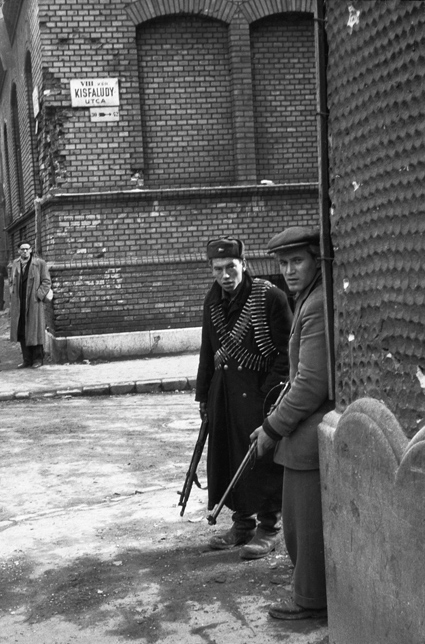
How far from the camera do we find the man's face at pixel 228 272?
584 cm

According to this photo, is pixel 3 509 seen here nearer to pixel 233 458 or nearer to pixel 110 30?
pixel 233 458

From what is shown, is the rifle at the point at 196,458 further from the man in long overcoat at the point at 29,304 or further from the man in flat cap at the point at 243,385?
the man in long overcoat at the point at 29,304

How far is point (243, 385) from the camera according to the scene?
231 inches

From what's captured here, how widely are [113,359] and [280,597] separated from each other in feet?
33.3

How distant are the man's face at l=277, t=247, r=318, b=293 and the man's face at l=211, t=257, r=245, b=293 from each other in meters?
1.11

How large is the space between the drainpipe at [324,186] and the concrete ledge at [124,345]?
1077 centimetres

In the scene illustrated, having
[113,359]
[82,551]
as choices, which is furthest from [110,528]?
[113,359]

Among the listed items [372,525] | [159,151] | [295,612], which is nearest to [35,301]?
[159,151]

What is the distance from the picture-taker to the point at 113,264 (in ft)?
49.3

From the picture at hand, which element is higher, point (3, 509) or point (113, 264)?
point (113, 264)

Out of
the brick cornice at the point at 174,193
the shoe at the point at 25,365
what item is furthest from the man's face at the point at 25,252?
the shoe at the point at 25,365

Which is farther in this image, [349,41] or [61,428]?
[61,428]

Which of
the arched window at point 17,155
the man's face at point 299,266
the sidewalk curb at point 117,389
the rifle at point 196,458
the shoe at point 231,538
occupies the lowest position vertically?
the sidewalk curb at point 117,389

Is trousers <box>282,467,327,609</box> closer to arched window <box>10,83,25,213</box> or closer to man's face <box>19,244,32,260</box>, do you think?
man's face <box>19,244,32,260</box>
